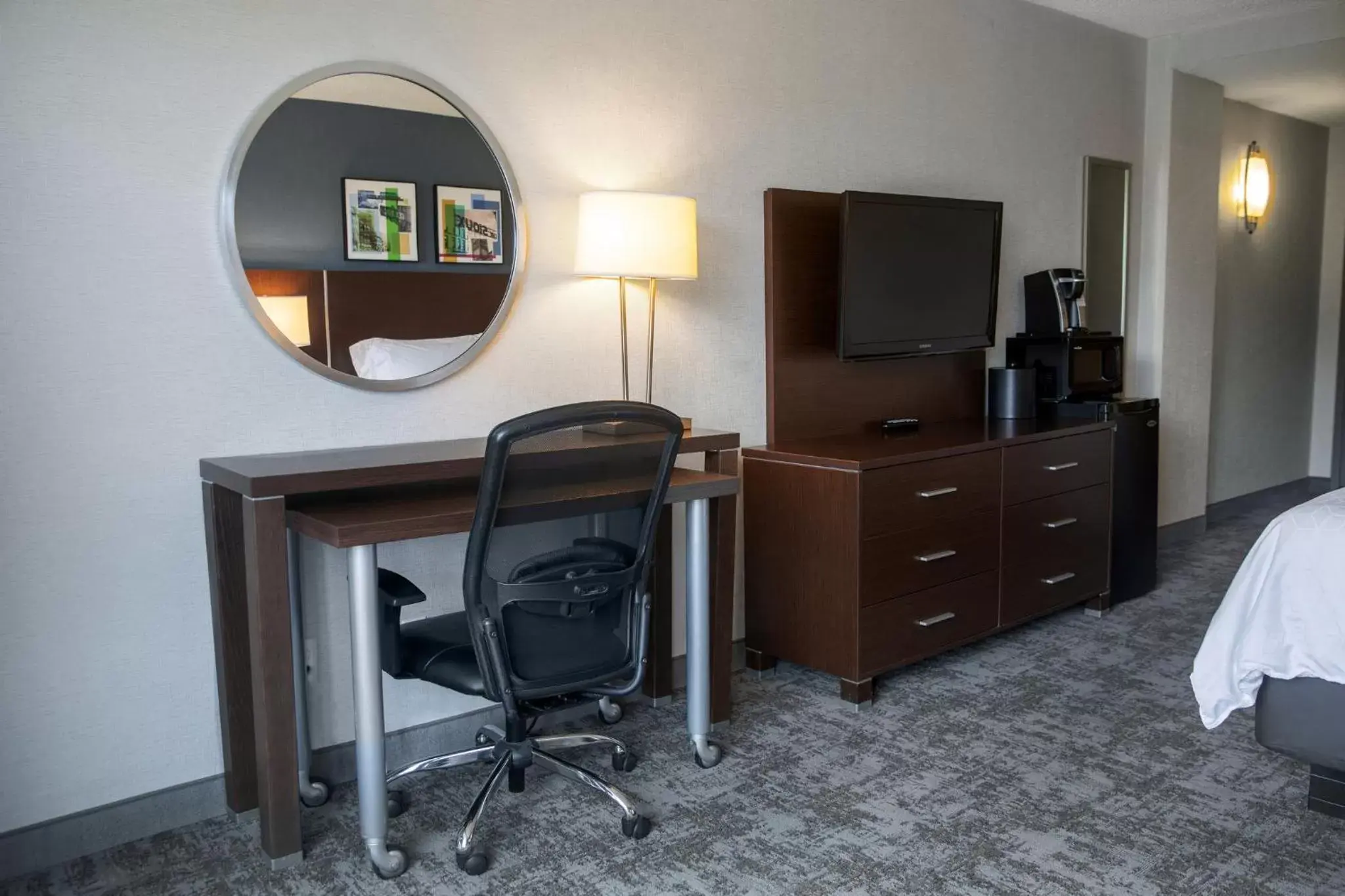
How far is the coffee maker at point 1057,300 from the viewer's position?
4.45 m

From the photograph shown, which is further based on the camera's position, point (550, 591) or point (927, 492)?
point (927, 492)

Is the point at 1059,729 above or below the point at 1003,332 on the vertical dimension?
below

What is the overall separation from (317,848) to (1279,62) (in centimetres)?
522

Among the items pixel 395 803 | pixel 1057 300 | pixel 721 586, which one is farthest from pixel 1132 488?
pixel 395 803

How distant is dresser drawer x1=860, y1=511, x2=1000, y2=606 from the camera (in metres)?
3.23

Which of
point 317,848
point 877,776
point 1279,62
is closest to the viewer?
point 317,848

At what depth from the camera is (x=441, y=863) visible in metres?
2.32

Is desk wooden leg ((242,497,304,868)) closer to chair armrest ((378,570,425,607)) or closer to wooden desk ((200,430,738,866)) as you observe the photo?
wooden desk ((200,430,738,866))

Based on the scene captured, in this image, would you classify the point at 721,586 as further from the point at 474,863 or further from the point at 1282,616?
the point at 1282,616

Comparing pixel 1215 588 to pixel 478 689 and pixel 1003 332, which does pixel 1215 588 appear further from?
pixel 478 689

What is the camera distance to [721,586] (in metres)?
3.01

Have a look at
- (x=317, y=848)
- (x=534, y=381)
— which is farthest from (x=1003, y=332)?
(x=317, y=848)

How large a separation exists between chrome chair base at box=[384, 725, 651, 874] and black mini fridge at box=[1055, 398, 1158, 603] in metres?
2.44

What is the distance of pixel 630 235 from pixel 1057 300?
2.32 m
